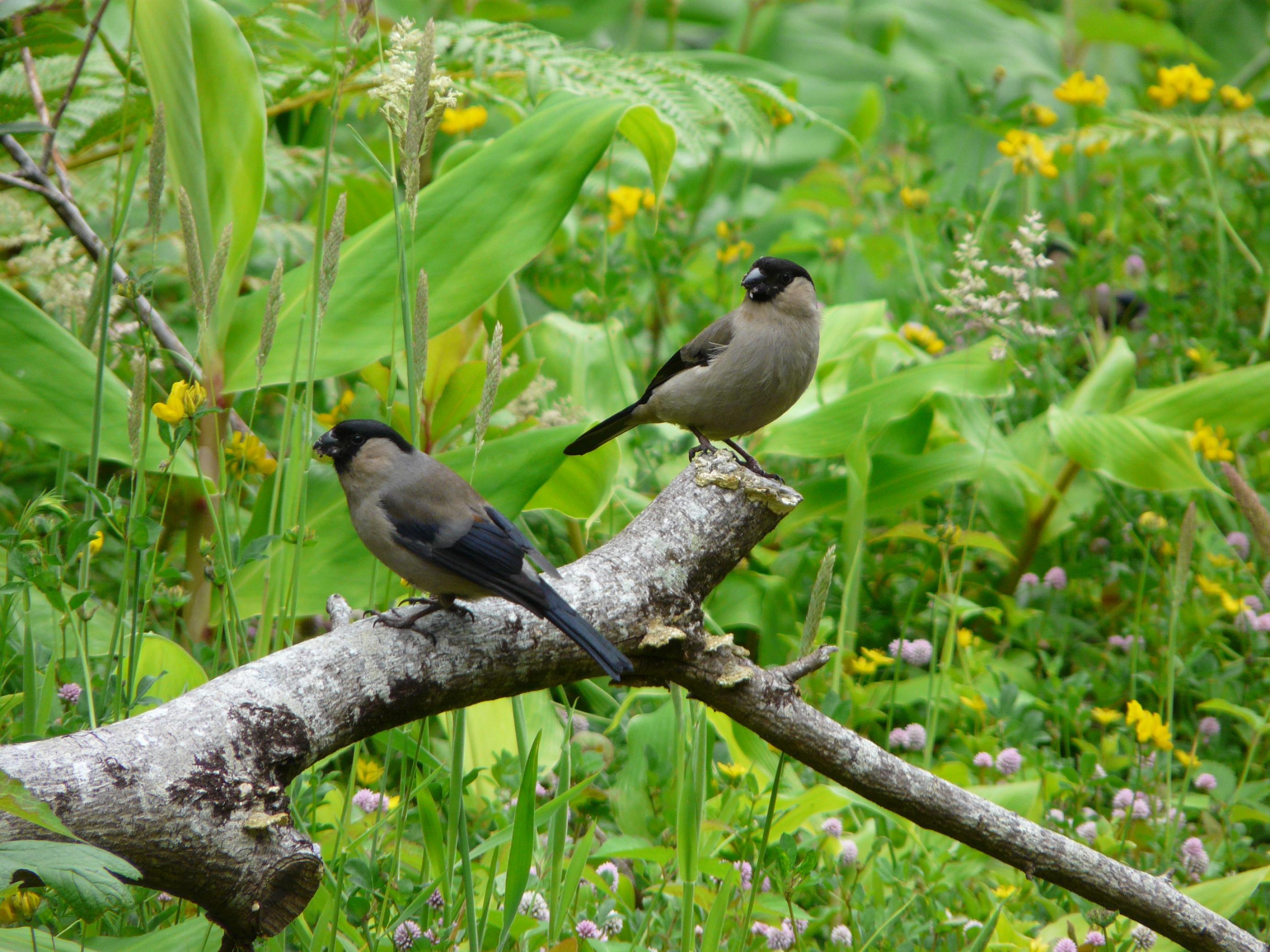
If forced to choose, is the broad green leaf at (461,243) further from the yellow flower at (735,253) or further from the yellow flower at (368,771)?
the yellow flower at (735,253)

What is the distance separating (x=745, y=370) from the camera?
261 centimetres

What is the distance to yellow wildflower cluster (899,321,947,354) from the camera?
399cm

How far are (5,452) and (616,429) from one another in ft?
6.17

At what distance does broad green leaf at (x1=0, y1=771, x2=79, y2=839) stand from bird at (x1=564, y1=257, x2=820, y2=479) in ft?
5.24

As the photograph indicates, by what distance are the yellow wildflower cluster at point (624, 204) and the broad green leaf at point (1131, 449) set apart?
177 cm

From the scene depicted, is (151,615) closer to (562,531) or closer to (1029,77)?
(562,531)

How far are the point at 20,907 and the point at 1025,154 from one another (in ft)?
12.6

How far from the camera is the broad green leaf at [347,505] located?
2.46 m

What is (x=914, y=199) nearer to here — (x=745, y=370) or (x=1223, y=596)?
(x=1223, y=596)

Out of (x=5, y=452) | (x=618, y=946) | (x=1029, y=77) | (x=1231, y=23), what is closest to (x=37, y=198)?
(x=5, y=452)

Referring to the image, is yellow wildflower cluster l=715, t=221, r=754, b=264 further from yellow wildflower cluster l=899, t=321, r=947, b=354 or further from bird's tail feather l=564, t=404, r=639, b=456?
bird's tail feather l=564, t=404, r=639, b=456

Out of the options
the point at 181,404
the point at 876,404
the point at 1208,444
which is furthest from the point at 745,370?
the point at 1208,444

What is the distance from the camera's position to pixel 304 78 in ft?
11.3

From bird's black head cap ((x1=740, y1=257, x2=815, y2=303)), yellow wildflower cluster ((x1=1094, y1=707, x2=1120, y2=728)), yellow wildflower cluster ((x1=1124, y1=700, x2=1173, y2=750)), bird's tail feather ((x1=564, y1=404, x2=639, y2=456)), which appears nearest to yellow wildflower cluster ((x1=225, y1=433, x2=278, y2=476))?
bird's tail feather ((x1=564, y1=404, x2=639, y2=456))
